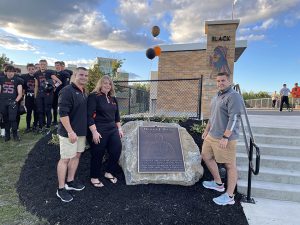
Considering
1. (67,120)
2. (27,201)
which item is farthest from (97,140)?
(27,201)

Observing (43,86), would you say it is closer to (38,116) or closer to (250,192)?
(38,116)

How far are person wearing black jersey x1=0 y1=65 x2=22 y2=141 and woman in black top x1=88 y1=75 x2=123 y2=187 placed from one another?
3.67 meters

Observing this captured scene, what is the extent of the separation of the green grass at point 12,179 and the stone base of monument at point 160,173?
1.49 meters

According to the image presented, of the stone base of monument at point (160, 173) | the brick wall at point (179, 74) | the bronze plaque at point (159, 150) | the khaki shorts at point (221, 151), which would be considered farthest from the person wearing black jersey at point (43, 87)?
the brick wall at point (179, 74)

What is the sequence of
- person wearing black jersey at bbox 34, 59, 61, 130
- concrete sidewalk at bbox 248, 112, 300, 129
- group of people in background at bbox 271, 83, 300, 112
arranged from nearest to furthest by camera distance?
concrete sidewalk at bbox 248, 112, 300, 129 < person wearing black jersey at bbox 34, 59, 61, 130 < group of people in background at bbox 271, 83, 300, 112

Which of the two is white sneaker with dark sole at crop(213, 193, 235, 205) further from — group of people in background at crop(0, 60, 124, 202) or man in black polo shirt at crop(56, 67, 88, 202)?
man in black polo shirt at crop(56, 67, 88, 202)

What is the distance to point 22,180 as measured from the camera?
190 inches

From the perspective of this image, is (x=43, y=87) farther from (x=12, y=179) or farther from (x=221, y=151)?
(x=221, y=151)

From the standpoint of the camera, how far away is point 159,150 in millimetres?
4785

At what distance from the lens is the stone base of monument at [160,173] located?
4.47m

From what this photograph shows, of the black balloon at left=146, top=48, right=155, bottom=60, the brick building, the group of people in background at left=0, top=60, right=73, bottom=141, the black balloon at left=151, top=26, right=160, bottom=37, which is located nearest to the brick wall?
the brick building

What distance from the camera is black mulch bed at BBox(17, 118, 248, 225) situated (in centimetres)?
365

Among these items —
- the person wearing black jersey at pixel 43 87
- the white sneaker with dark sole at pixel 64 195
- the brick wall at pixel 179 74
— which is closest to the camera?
the white sneaker with dark sole at pixel 64 195

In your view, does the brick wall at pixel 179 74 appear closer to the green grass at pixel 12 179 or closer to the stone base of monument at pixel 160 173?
the green grass at pixel 12 179
